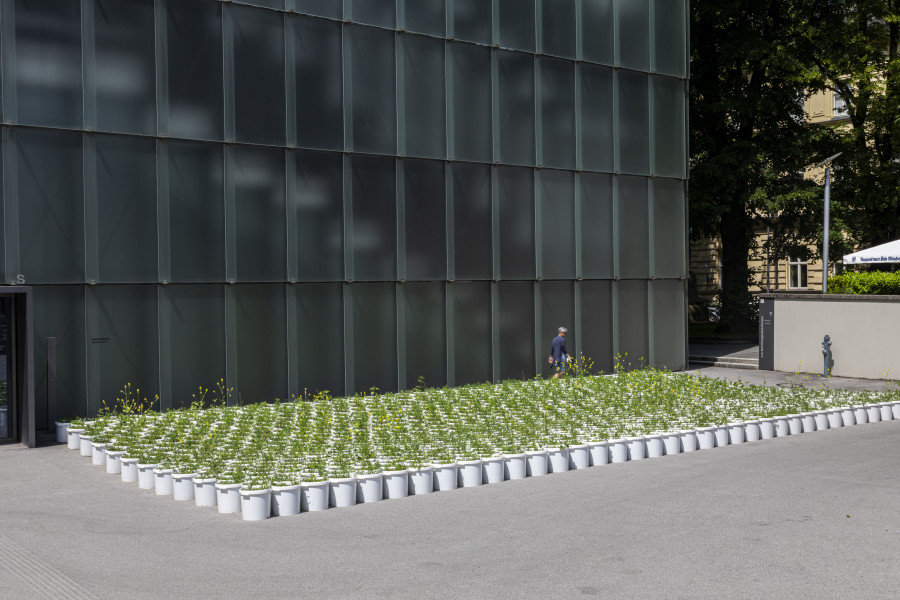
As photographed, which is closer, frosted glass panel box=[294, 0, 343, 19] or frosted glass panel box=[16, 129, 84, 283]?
frosted glass panel box=[16, 129, 84, 283]

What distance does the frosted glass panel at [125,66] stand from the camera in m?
19.2

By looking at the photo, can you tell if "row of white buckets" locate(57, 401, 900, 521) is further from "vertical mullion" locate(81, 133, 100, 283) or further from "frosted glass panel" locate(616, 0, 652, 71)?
"frosted glass panel" locate(616, 0, 652, 71)

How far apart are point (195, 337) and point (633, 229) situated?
45.4 feet

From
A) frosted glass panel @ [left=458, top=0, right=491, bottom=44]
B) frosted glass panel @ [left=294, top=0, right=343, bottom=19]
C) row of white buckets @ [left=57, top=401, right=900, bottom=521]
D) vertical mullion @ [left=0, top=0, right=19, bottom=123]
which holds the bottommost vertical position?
row of white buckets @ [left=57, top=401, right=900, bottom=521]

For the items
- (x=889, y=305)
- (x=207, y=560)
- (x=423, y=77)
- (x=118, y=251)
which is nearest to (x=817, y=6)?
(x=889, y=305)

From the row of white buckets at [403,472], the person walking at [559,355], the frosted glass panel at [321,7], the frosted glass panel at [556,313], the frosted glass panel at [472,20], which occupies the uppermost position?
the frosted glass panel at [472,20]

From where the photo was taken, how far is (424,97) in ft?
78.9

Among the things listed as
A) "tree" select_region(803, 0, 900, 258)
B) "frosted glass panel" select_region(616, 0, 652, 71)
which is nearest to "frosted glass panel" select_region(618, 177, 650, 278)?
"frosted glass panel" select_region(616, 0, 652, 71)

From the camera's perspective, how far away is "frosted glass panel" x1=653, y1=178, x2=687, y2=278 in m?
29.5

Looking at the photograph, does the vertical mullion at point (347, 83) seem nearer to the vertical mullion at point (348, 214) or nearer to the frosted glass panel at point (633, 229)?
the vertical mullion at point (348, 214)

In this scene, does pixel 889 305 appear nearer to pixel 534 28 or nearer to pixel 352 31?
pixel 534 28

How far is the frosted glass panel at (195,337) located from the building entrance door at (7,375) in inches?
131

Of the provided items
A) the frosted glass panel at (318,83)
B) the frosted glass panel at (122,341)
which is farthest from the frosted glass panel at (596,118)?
the frosted glass panel at (122,341)

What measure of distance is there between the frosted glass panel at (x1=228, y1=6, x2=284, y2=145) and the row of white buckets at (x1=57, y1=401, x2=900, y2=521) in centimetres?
749
